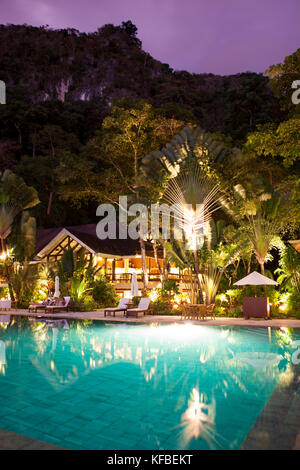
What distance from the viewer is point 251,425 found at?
460 centimetres

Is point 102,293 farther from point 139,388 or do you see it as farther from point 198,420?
point 198,420

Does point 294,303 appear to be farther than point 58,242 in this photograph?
No

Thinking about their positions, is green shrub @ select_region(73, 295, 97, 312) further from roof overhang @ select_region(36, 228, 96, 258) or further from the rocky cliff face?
the rocky cliff face

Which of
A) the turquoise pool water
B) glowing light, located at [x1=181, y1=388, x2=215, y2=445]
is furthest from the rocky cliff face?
glowing light, located at [x1=181, y1=388, x2=215, y2=445]

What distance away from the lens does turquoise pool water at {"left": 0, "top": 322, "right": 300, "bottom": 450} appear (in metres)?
4.38

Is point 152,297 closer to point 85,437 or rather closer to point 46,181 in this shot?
point 85,437

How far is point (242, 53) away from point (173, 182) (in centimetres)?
20331

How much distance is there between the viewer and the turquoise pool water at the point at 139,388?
14.4 ft

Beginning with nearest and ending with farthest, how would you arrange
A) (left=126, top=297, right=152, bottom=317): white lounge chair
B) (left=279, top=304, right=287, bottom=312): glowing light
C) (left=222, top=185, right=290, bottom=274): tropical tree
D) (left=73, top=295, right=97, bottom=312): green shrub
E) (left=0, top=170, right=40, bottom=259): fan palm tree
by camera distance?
(left=279, top=304, right=287, bottom=312): glowing light, (left=126, top=297, right=152, bottom=317): white lounge chair, (left=222, top=185, right=290, bottom=274): tropical tree, (left=73, top=295, right=97, bottom=312): green shrub, (left=0, top=170, right=40, bottom=259): fan palm tree

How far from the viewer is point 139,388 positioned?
6250 millimetres

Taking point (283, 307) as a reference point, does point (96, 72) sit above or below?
above

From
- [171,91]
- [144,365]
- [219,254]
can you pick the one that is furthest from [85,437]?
[171,91]

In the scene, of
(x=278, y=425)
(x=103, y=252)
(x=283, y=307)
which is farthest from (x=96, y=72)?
(x=278, y=425)

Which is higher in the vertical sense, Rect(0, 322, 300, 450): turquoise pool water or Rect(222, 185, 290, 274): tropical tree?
Rect(222, 185, 290, 274): tropical tree
